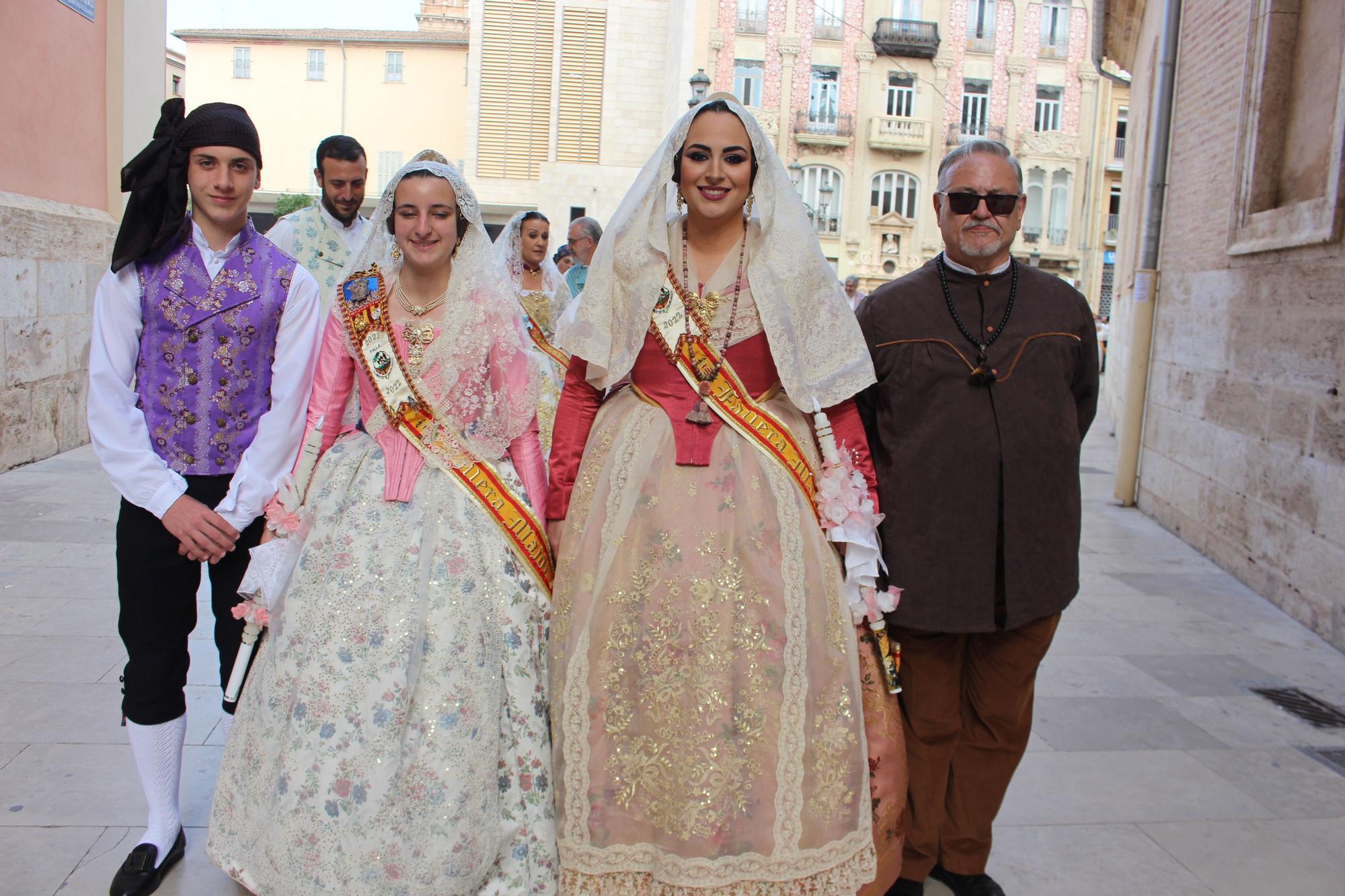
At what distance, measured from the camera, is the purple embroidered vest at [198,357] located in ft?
8.62

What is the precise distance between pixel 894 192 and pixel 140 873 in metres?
33.1

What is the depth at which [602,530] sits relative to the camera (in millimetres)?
2541

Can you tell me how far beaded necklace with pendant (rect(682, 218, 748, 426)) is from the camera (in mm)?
2572

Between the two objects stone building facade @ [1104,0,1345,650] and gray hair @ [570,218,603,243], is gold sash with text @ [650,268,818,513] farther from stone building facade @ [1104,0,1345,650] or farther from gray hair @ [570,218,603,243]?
gray hair @ [570,218,603,243]

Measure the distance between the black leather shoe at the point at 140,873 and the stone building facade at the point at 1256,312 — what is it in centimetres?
511

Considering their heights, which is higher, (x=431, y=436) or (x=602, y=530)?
(x=431, y=436)

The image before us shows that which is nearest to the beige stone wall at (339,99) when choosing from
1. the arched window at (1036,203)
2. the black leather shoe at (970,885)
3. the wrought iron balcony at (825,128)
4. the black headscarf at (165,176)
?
the wrought iron balcony at (825,128)

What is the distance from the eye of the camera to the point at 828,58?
108 feet

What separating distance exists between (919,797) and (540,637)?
3.65 feet

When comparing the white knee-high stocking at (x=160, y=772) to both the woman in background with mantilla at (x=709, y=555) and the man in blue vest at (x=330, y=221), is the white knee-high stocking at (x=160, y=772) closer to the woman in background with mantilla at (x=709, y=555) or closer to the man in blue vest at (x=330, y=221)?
the woman in background with mantilla at (x=709, y=555)

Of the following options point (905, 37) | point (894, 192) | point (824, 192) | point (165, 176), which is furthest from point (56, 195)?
point (905, 37)

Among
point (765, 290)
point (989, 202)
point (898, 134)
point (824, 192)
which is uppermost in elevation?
point (898, 134)

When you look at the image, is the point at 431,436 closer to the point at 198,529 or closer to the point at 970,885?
the point at 198,529

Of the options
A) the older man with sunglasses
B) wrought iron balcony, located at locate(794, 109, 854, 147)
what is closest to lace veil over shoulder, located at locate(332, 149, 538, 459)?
the older man with sunglasses
